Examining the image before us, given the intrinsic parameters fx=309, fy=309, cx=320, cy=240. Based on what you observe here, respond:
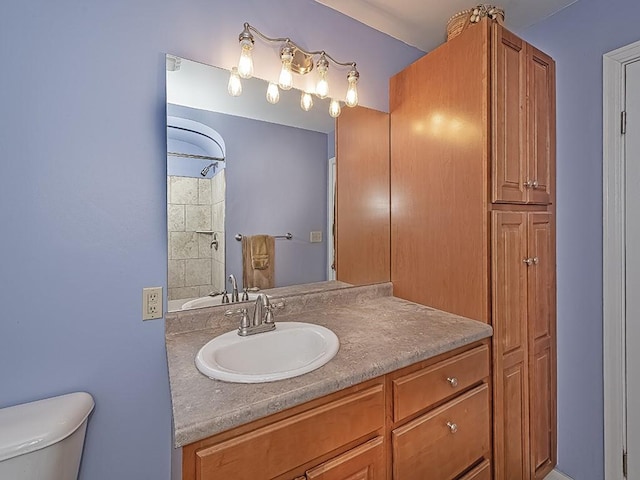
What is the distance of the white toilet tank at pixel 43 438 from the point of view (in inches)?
30.2

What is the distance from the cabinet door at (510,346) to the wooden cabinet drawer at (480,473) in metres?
0.04

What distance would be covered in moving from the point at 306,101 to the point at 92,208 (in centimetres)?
104

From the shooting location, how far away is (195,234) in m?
1.28

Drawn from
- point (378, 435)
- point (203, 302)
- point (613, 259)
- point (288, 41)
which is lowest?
point (378, 435)

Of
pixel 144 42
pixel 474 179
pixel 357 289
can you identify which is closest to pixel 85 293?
pixel 144 42

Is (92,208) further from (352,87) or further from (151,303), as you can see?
(352,87)

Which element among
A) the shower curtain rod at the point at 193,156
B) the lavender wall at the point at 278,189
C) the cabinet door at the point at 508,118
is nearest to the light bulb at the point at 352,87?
the lavender wall at the point at 278,189

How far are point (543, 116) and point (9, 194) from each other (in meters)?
2.17

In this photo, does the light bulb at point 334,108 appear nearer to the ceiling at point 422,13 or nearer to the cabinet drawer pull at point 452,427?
the ceiling at point 422,13

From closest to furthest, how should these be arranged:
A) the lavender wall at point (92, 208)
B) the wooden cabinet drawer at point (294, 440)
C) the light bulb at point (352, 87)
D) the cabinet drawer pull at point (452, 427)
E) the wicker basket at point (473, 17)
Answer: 1. the wooden cabinet drawer at point (294, 440)
2. the lavender wall at point (92, 208)
3. the cabinet drawer pull at point (452, 427)
4. the wicker basket at point (473, 17)
5. the light bulb at point (352, 87)

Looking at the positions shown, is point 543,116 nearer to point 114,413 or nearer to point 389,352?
point 389,352

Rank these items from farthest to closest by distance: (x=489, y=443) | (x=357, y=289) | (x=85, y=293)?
(x=357, y=289)
(x=489, y=443)
(x=85, y=293)

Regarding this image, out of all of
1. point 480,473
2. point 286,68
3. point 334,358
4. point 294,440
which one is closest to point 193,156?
point 286,68

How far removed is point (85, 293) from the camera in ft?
3.46
